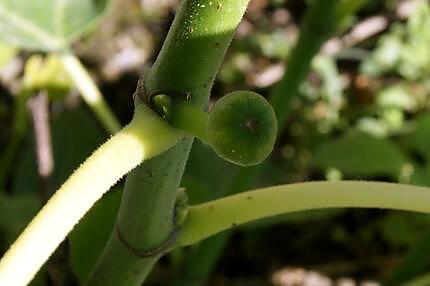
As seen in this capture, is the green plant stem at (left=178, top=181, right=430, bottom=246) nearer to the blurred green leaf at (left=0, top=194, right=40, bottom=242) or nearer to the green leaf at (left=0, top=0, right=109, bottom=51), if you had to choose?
the green leaf at (left=0, top=0, right=109, bottom=51)

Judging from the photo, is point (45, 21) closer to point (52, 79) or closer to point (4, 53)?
point (52, 79)

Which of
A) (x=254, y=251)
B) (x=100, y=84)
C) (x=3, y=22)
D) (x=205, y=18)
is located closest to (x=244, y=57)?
(x=100, y=84)

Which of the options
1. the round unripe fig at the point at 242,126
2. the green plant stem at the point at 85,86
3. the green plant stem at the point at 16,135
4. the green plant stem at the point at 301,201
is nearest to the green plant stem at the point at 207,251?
the green plant stem at the point at 85,86

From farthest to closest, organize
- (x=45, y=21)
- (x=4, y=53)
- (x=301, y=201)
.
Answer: (x=4, y=53), (x=45, y=21), (x=301, y=201)

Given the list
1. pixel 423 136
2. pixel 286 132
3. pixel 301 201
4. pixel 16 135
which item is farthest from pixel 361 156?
pixel 301 201

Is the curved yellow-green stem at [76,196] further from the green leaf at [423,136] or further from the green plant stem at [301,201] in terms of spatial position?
the green leaf at [423,136]

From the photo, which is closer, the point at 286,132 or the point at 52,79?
the point at 52,79
